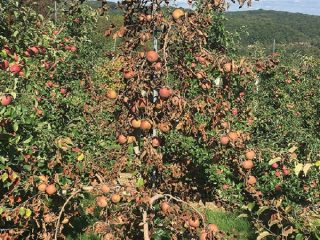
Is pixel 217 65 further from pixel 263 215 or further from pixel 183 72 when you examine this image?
pixel 263 215

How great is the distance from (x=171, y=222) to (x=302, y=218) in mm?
1059

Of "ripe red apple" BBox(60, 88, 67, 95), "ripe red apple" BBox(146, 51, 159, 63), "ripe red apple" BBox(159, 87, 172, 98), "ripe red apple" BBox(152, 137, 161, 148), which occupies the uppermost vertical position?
"ripe red apple" BBox(146, 51, 159, 63)

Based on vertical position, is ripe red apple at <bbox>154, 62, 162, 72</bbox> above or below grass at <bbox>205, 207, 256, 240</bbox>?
above

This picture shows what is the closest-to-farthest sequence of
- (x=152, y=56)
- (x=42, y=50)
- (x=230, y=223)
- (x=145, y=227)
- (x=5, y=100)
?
(x=152, y=56) < (x=145, y=227) < (x=5, y=100) < (x=42, y=50) < (x=230, y=223)

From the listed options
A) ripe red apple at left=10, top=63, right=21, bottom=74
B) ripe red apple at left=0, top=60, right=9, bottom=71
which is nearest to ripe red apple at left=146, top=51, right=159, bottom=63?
ripe red apple at left=10, top=63, right=21, bottom=74

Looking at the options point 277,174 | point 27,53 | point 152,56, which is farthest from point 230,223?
point 152,56

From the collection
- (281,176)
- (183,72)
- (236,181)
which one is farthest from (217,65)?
(236,181)

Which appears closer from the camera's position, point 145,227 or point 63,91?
point 145,227

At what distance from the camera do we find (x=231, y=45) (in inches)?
337

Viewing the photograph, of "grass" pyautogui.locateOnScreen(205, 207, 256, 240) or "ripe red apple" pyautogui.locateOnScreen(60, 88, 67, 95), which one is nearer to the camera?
"grass" pyautogui.locateOnScreen(205, 207, 256, 240)

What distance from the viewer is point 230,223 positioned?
5.95 m

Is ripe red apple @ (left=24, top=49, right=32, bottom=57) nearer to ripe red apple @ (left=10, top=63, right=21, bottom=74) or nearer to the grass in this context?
ripe red apple @ (left=10, top=63, right=21, bottom=74)

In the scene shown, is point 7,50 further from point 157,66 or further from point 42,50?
point 157,66

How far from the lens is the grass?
18.5ft
